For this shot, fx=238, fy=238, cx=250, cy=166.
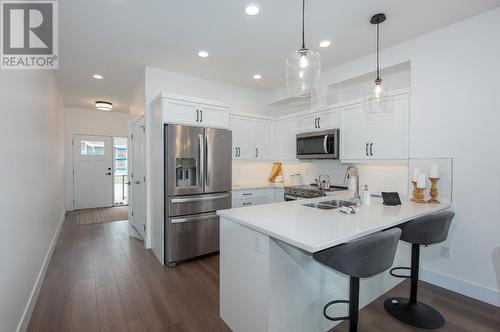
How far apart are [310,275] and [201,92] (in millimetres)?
3579

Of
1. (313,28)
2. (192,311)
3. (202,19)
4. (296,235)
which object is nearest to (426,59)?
(313,28)

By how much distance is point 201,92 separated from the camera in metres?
4.31

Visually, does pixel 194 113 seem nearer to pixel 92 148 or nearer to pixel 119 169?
pixel 92 148

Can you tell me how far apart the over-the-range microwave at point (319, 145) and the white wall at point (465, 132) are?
964 millimetres

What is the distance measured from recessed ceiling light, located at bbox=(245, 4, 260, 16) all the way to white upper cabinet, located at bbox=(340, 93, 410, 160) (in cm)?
190

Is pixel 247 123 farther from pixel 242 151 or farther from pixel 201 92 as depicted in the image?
pixel 201 92

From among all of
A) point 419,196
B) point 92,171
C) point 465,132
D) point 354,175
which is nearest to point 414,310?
point 419,196

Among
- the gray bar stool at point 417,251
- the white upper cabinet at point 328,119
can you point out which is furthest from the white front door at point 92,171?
the gray bar stool at point 417,251

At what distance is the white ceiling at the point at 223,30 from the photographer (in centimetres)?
229

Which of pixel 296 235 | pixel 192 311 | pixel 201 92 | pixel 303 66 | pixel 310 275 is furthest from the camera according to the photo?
pixel 201 92

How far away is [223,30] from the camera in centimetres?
271

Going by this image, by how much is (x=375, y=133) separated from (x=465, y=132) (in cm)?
91

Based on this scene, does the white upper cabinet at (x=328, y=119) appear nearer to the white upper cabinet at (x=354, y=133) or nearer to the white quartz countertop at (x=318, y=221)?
the white upper cabinet at (x=354, y=133)

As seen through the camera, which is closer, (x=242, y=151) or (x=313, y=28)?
(x=313, y=28)
